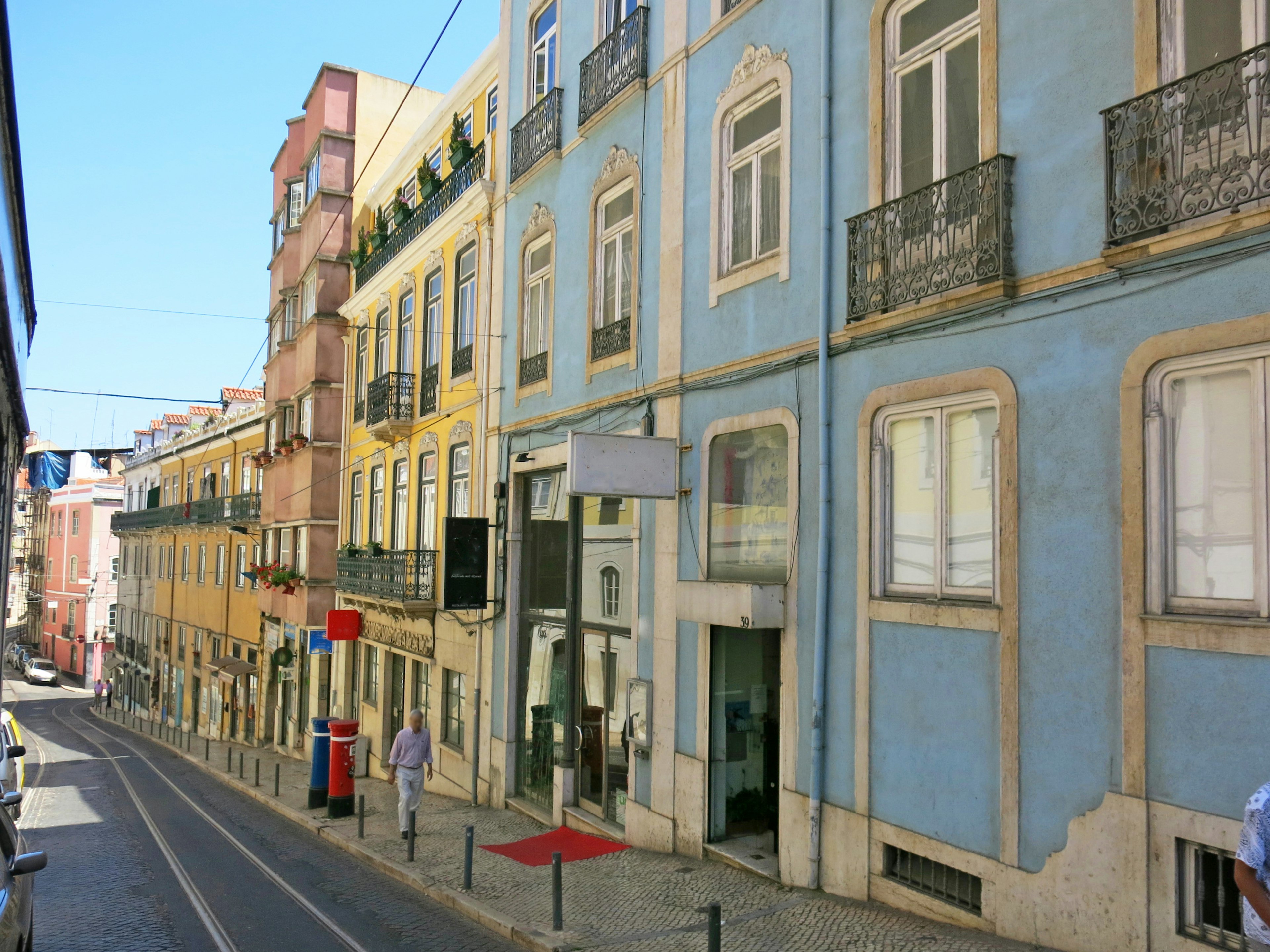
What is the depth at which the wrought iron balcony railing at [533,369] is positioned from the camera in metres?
15.2

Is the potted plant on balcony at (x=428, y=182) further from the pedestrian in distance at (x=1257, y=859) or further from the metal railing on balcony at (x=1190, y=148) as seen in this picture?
the pedestrian in distance at (x=1257, y=859)

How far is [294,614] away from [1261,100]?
2540cm

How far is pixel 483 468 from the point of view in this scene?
17.0 meters

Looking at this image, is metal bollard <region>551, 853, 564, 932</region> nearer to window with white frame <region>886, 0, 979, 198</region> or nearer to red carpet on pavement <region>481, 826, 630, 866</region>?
red carpet on pavement <region>481, 826, 630, 866</region>

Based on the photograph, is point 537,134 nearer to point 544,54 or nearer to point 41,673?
point 544,54

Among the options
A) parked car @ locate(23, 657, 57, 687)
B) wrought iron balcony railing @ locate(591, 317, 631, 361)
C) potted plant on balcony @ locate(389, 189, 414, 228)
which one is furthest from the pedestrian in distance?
parked car @ locate(23, 657, 57, 687)

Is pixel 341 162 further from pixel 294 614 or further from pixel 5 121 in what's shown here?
pixel 5 121

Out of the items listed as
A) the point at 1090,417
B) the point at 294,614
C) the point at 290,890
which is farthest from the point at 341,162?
the point at 1090,417

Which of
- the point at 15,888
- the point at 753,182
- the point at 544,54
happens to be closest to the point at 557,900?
the point at 15,888

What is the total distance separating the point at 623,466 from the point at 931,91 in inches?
185

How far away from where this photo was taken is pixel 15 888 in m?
5.55

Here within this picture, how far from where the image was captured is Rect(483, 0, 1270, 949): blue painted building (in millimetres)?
6125

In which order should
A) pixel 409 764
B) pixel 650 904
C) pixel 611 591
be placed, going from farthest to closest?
pixel 409 764 → pixel 611 591 → pixel 650 904

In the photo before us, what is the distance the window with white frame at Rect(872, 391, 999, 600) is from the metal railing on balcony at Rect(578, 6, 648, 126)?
21.4ft
